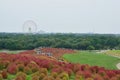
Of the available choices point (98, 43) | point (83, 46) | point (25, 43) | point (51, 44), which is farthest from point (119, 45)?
point (25, 43)

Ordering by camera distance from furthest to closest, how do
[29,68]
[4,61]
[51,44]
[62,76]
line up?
[51,44] < [4,61] < [29,68] < [62,76]

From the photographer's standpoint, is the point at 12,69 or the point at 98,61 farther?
the point at 98,61

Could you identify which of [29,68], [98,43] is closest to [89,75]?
[29,68]

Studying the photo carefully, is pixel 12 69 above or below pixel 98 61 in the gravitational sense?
above

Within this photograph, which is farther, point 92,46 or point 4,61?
point 92,46

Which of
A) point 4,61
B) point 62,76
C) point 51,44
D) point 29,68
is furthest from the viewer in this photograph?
point 51,44

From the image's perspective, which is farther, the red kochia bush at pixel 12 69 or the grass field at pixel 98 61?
the grass field at pixel 98 61

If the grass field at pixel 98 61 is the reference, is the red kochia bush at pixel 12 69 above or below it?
A: above

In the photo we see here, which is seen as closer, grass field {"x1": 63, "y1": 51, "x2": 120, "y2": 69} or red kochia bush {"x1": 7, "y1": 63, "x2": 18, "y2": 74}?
red kochia bush {"x1": 7, "y1": 63, "x2": 18, "y2": 74}

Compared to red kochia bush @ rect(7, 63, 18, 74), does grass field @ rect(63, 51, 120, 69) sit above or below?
below

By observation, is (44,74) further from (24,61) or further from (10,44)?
(10,44)
